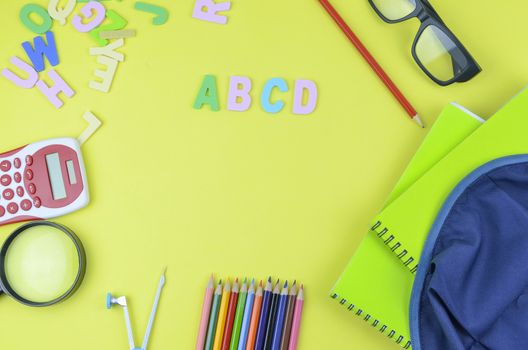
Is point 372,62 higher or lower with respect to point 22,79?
lower

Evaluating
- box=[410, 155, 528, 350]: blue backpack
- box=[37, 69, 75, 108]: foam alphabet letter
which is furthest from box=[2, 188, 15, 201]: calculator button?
box=[410, 155, 528, 350]: blue backpack

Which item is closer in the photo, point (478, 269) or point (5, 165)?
point (478, 269)

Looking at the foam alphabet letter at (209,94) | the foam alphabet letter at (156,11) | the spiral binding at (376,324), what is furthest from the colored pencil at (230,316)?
the foam alphabet letter at (156,11)

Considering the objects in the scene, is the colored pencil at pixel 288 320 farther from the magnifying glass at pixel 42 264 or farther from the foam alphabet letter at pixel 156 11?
the foam alphabet letter at pixel 156 11

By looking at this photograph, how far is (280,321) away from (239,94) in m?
0.26

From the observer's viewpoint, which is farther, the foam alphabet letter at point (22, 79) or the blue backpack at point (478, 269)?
the foam alphabet letter at point (22, 79)

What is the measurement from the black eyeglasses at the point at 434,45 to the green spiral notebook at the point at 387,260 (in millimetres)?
50

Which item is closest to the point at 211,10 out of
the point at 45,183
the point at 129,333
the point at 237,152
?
the point at 237,152

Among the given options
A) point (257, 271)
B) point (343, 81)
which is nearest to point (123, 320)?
point (257, 271)

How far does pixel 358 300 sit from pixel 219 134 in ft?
0.79

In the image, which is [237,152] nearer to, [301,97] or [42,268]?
[301,97]

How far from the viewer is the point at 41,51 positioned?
25.0 inches

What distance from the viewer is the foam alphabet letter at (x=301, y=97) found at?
0.60m

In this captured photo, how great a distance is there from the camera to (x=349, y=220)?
1.92 feet
